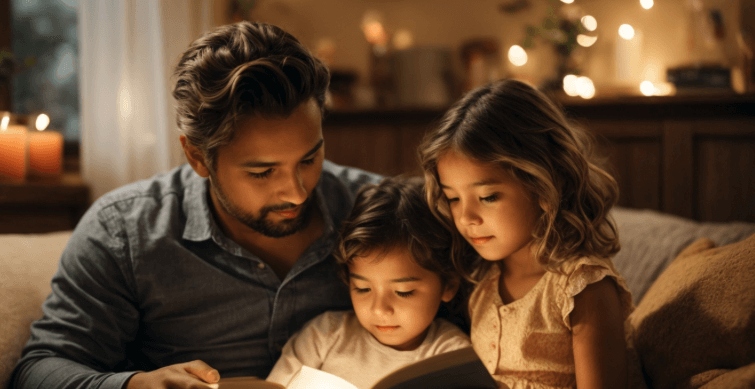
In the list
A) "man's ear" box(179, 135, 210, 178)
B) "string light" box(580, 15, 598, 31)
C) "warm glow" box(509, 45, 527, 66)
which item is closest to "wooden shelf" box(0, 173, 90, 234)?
"man's ear" box(179, 135, 210, 178)

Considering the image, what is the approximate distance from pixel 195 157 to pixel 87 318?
0.39 meters

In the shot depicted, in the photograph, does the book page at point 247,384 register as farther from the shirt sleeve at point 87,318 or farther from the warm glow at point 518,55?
the warm glow at point 518,55

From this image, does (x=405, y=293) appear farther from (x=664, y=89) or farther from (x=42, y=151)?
(x=664, y=89)

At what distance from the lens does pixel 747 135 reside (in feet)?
7.82

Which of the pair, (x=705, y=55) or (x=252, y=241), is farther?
(x=705, y=55)

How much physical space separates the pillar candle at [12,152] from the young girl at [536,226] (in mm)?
1458

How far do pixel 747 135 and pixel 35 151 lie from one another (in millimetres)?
2765

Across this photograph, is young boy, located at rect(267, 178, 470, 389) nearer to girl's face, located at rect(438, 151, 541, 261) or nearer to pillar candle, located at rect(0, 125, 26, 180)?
girl's face, located at rect(438, 151, 541, 261)

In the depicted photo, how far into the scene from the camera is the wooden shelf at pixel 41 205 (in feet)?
6.22

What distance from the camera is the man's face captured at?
1.12 m

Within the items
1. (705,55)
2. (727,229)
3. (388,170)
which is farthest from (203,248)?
(705,55)

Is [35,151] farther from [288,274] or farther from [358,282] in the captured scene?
[358,282]

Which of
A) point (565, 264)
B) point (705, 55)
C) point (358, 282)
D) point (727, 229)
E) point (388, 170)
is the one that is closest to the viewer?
point (565, 264)

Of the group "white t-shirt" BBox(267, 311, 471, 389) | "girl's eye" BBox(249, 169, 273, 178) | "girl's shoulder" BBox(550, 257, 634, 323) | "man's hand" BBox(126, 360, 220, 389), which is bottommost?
"white t-shirt" BBox(267, 311, 471, 389)
